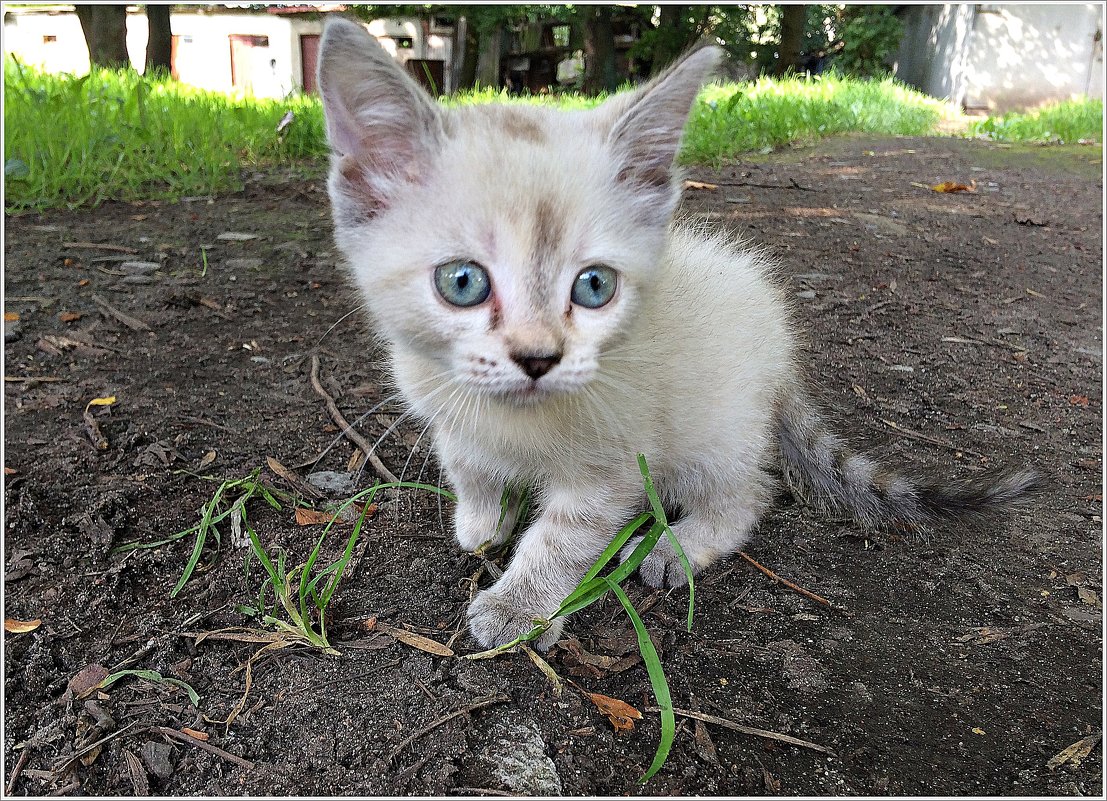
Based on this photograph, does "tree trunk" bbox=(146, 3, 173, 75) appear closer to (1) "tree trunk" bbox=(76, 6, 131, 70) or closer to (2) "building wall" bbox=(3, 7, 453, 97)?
(1) "tree trunk" bbox=(76, 6, 131, 70)

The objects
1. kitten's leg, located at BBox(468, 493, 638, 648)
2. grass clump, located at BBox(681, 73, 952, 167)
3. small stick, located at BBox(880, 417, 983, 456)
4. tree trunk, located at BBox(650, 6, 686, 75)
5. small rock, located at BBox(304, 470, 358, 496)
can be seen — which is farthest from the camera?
tree trunk, located at BBox(650, 6, 686, 75)

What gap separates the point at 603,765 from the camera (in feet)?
4.30

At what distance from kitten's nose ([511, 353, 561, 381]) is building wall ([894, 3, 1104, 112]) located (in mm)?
10951

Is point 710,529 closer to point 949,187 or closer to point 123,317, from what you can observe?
point 123,317

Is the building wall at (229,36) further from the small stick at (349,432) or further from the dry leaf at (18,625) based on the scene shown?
the dry leaf at (18,625)

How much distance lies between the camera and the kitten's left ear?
1512 millimetres

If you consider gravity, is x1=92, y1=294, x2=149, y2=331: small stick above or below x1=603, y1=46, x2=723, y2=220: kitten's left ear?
below

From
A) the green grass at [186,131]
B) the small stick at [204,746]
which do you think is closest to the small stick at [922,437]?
the green grass at [186,131]

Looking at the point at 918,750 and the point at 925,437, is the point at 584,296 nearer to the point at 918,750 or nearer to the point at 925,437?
the point at 918,750

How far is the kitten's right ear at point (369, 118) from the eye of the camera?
55.7 inches

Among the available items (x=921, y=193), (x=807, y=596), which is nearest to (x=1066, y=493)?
(x=807, y=596)

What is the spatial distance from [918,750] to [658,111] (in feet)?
3.91

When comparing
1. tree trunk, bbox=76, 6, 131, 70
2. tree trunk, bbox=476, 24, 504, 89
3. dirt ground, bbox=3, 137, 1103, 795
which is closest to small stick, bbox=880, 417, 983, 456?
dirt ground, bbox=3, 137, 1103, 795

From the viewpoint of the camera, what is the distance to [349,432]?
2297 mm
